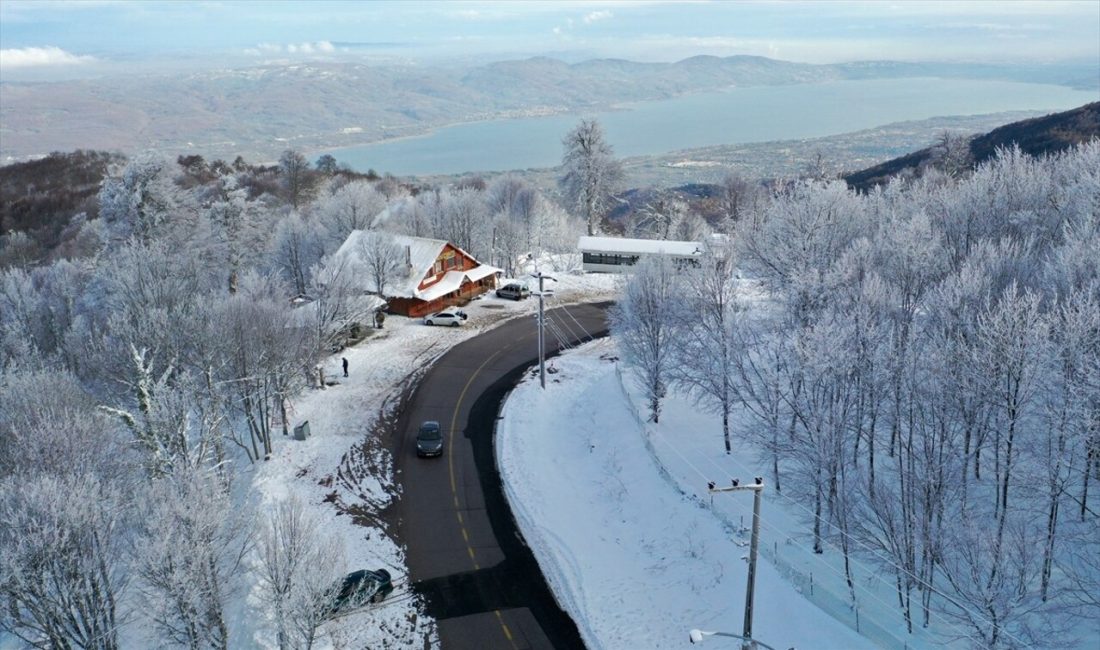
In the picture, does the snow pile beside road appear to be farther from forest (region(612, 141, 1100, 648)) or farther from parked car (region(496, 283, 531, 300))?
parked car (region(496, 283, 531, 300))

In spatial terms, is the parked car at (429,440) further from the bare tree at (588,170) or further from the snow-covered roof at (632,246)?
the bare tree at (588,170)

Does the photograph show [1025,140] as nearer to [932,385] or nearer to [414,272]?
[414,272]

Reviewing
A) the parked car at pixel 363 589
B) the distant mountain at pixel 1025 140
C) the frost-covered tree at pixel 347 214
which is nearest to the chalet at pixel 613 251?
the frost-covered tree at pixel 347 214

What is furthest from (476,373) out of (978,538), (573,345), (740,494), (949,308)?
(978,538)

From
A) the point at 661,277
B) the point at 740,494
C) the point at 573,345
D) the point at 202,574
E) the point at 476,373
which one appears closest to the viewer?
the point at 202,574

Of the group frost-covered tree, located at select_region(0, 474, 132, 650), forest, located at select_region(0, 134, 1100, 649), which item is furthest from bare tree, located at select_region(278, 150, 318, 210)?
frost-covered tree, located at select_region(0, 474, 132, 650)

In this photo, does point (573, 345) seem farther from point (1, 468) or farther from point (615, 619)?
point (1, 468)
